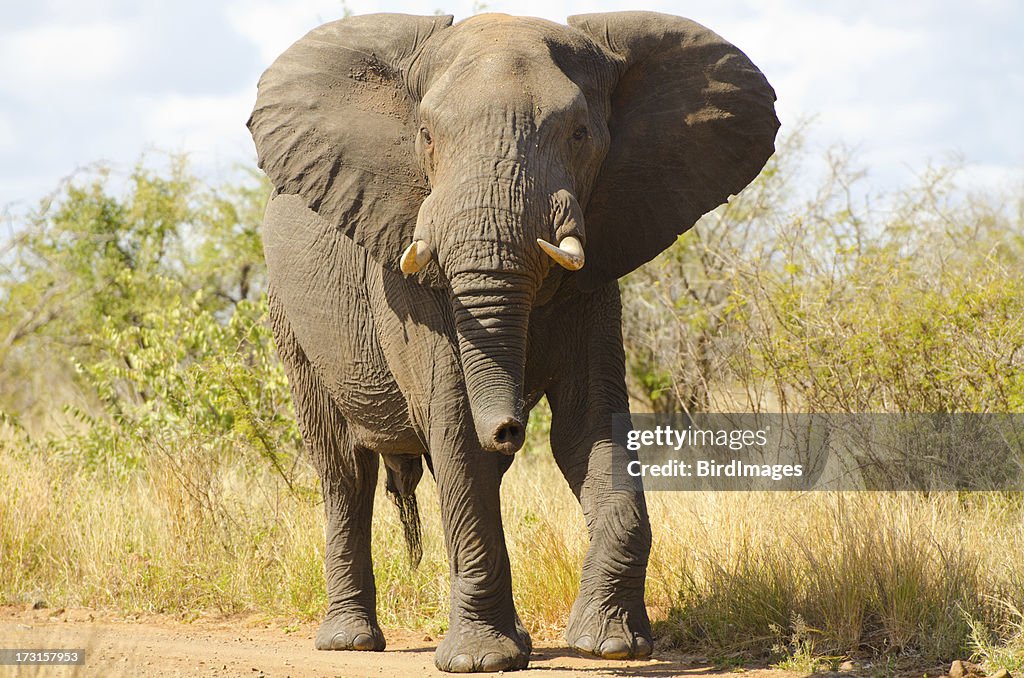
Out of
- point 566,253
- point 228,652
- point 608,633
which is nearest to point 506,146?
point 566,253

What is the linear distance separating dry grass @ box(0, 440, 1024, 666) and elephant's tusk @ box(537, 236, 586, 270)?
214cm

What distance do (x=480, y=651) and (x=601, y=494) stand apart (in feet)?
2.74

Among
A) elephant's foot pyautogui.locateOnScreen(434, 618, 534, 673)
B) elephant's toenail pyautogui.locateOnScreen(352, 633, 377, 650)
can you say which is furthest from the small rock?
elephant's toenail pyautogui.locateOnScreen(352, 633, 377, 650)

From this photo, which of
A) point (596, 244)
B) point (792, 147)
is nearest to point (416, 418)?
point (596, 244)

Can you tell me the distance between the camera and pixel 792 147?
559 inches

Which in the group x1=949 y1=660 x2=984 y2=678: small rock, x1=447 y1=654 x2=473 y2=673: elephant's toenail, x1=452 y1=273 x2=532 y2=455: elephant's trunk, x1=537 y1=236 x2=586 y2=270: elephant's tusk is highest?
x1=537 y1=236 x2=586 y2=270: elephant's tusk

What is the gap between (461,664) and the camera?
18.1 feet

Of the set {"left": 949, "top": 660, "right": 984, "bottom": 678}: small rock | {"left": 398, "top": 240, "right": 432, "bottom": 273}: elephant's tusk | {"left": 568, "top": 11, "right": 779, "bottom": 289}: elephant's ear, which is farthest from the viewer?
{"left": 568, "top": 11, "right": 779, "bottom": 289}: elephant's ear

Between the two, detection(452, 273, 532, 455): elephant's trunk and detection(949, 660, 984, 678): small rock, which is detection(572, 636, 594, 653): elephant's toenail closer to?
detection(452, 273, 532, 455): elephant's trunk

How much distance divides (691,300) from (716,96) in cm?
599

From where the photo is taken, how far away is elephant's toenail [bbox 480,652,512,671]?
549 cm

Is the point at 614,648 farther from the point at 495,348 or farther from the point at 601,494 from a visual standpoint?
the point at 495,348

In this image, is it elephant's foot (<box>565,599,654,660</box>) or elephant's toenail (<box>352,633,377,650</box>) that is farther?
elephant's toenail (<box>352,633,377,650</box>)

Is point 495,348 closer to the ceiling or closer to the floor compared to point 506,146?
closer to the floor
